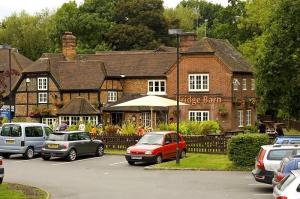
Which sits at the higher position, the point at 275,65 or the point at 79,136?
the point at 275,65

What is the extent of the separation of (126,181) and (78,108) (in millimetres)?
28161

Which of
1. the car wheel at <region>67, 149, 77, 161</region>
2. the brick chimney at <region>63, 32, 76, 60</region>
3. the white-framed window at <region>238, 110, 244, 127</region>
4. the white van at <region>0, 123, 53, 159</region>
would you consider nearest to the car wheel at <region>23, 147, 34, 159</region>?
the white van at <region>0, 123, 53, 159</region>

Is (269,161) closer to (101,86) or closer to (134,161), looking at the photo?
(134,161)

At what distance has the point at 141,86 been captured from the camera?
178 feet

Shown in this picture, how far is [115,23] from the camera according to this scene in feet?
289

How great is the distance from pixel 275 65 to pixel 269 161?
52.0 ft

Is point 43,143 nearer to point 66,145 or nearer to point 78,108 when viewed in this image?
point 66,145

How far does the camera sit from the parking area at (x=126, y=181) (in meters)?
20.6

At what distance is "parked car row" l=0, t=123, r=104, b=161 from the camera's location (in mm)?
32219

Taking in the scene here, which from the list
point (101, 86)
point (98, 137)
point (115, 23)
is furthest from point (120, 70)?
point (115, 23)

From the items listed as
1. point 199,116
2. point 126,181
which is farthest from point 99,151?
point 199,116

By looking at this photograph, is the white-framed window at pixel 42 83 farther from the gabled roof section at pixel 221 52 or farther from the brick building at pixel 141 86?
the gabled roof section at pixel 221 52

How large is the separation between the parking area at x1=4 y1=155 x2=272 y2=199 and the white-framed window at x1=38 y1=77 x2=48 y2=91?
23.3 meters

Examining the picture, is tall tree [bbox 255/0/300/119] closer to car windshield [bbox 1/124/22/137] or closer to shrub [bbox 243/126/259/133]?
shrub [bbox 243/126/259/133]
